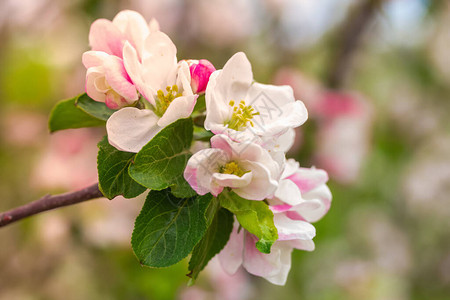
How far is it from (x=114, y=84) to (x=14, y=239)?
1.22 metres

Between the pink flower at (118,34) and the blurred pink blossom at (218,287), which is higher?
the pink flower at (118,34)

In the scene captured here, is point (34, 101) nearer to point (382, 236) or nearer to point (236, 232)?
point (236, 232)

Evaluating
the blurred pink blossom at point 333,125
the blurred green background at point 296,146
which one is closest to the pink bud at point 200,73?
the blurred green background at point 296,146

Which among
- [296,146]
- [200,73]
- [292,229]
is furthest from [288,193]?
[296,146]

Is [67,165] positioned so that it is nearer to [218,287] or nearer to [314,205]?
[218,287]

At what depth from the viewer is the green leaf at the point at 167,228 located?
440 millimetres

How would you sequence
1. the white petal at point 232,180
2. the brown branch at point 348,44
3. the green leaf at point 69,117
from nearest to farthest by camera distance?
the white petal at point 232,180
the green leaf at point 69,117
the brown branch at point 348,44

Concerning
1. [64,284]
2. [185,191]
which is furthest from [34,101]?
[185,191]

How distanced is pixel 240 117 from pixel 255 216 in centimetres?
11

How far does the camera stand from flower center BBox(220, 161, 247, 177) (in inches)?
17.7

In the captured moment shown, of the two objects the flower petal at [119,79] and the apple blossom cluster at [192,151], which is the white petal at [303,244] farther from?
the flower petal at [119,79]

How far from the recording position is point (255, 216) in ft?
1.45

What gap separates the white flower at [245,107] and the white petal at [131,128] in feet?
0.19

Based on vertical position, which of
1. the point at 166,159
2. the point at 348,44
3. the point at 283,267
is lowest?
the point at 348,44
